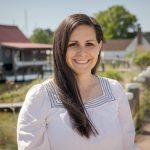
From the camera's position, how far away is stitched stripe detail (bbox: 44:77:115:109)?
2.10m

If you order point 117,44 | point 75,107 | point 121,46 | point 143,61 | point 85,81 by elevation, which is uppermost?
point 85,81

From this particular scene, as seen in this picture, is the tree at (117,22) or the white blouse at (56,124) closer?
the white blouse at (56,124)

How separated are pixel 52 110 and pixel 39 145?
21cm

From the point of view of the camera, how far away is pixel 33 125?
2.02m

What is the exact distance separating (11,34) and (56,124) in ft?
120

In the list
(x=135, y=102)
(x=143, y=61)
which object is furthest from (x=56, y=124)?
(x=143, y=61)

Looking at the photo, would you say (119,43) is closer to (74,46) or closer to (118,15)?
(118,15)

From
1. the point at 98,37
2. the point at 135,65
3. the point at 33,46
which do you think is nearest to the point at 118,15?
the point at 33,46

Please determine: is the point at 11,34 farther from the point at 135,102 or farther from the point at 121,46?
the point at 135,102

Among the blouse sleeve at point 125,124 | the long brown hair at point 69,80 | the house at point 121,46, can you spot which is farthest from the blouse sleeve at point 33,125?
the house at point 121,46

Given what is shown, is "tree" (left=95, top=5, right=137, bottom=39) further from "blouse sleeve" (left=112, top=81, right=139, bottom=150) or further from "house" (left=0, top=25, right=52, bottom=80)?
"blouse sleeve" (left=112, top=81, right=139, bottom=150)

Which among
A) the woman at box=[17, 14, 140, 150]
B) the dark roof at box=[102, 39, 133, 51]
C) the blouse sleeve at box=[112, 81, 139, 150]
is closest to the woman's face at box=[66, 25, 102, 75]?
the woman at box=[17, 14, 140, 150]

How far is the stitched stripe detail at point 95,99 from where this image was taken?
2.10 m

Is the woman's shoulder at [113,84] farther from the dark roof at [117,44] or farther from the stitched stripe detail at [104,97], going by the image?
the dark roof at [117,44]
